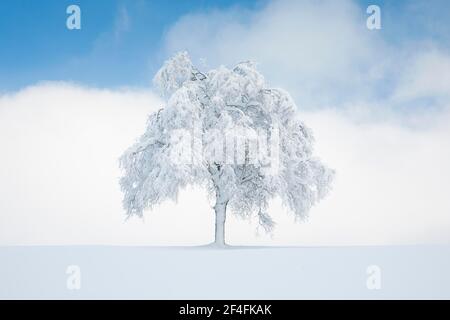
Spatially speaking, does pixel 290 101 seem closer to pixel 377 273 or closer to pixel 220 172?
pixel 220 172

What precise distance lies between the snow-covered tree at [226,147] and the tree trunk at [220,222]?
0.14ft

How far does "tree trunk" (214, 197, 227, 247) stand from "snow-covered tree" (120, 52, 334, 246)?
0.04 meters

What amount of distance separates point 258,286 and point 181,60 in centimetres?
1329

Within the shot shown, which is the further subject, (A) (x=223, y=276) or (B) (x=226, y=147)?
(B) (x=226, y=147)

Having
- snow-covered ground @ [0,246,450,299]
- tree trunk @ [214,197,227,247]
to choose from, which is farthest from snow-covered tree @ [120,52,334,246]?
snow-covered ground @ [0,246,450,299]

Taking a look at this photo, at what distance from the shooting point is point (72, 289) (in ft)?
36.8

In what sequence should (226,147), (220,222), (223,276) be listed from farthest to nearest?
(220,222) → (226,147) → (223,276)

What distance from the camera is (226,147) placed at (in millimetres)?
21250

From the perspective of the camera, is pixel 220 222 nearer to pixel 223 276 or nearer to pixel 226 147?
pixel 226 147

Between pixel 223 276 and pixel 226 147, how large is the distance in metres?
8.63

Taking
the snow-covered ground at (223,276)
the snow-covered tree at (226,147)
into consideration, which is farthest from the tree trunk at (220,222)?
the snow-covered ground at (223,276)

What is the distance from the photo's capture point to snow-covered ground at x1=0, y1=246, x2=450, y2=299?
10867mm

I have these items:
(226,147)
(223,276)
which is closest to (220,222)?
(226,147)

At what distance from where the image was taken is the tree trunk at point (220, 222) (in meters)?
22.6
